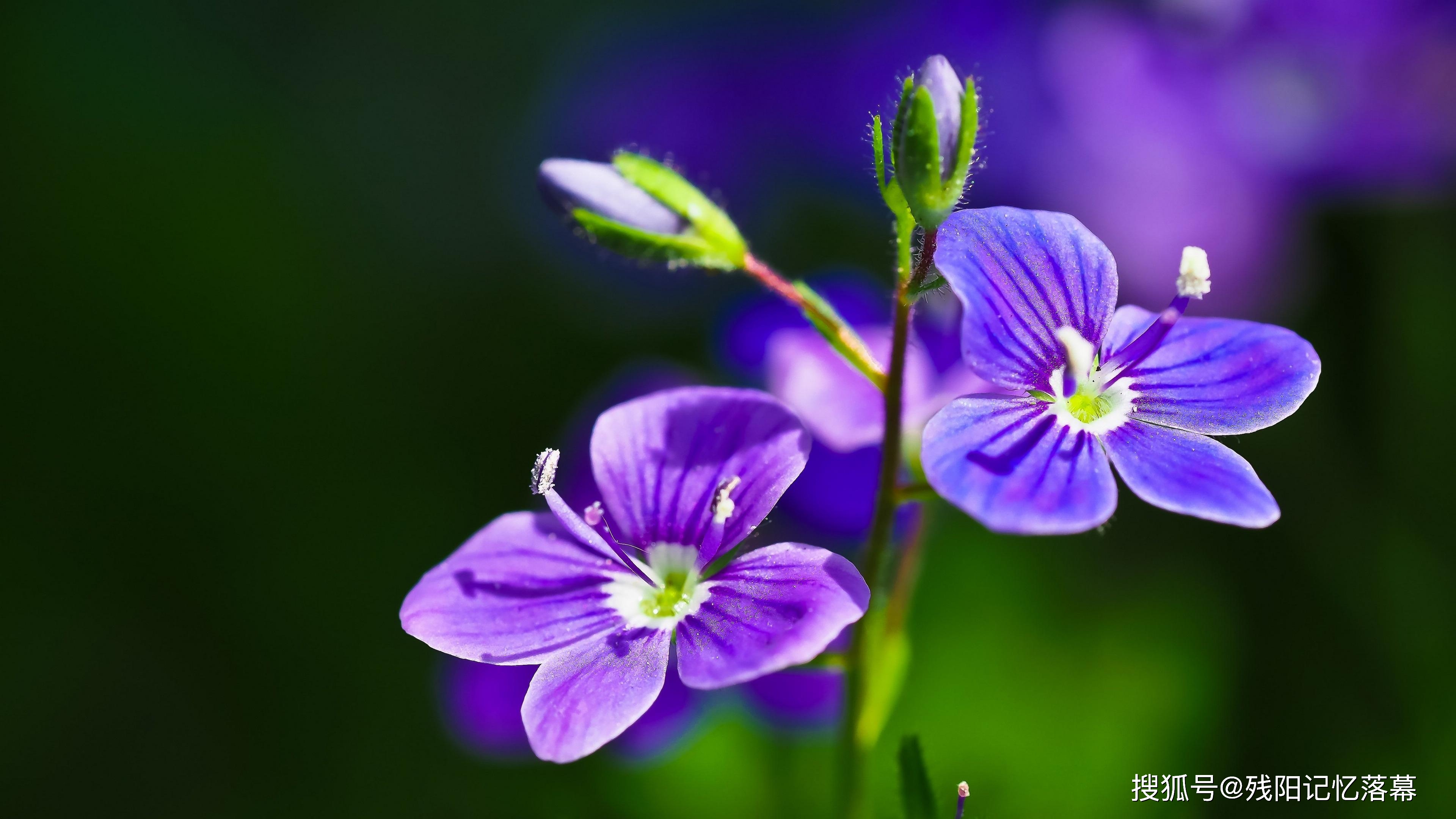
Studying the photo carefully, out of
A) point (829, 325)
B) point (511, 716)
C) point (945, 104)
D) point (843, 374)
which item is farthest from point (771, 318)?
point (945, 104)

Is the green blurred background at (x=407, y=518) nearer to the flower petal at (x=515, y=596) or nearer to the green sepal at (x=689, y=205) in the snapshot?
the flower petal at (x=515, y=596)

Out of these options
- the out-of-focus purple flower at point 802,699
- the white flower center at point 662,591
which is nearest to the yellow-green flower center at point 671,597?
the white flower center at point 662,591

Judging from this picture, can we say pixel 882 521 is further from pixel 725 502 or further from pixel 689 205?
pixel 689 205

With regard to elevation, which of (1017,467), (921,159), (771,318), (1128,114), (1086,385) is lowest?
(1017,467)

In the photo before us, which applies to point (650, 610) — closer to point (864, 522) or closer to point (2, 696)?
point (864, 522)

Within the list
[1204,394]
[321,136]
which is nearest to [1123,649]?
[1204,394]

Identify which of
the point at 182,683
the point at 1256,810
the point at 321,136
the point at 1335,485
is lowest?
the point at 1256,810
